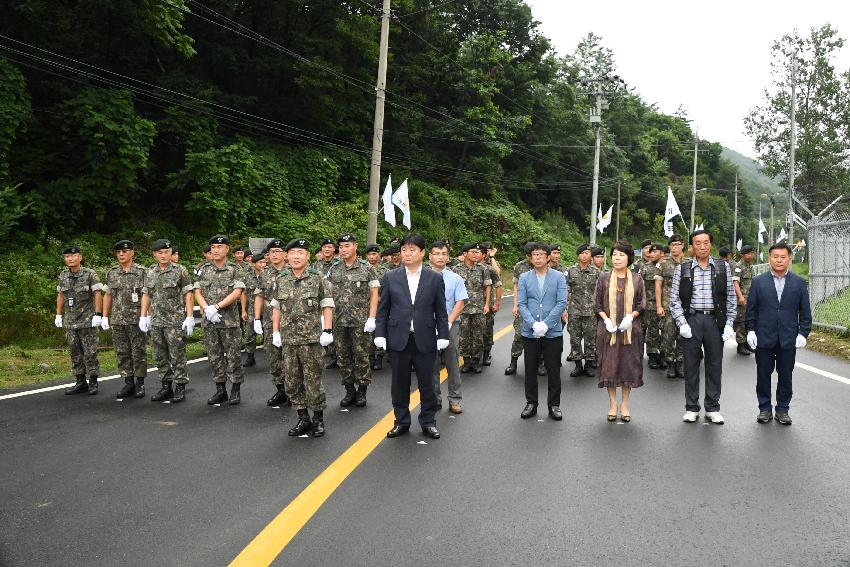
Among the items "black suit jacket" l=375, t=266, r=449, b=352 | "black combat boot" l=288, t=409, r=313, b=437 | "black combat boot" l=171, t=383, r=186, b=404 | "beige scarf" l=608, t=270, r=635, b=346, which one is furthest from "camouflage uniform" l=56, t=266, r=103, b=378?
"beige scarf" l=608, t=270, r=635, b=346

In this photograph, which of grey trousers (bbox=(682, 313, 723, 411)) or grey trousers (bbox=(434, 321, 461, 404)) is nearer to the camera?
grey trousers (bbox=(682, 313, 723, 411))

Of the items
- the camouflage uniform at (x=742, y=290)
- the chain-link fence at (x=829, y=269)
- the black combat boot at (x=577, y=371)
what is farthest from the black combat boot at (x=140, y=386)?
the chain-link fence at (x=829, y=269)

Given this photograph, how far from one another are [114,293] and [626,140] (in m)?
62.3

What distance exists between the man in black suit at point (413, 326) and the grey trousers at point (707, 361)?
2667mm

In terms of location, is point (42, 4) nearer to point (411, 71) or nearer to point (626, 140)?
point (411, 71)

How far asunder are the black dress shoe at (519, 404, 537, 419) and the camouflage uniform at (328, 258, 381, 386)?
1882 mm

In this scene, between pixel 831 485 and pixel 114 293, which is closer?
pixel 831 485

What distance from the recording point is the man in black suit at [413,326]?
634 cm

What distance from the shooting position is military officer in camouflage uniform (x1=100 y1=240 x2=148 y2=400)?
26.6ft

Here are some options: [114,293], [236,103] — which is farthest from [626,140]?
[114,293]

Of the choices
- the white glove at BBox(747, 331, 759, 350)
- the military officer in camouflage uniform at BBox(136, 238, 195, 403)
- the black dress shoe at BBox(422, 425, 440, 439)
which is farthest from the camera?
the military officer in camouflage uniform at BBox(136, 238, 195, 403)

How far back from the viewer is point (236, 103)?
2642cm

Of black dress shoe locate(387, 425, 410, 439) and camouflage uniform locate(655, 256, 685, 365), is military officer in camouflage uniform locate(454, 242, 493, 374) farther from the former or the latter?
black dress shoe locate(387, 425, 410, 439)

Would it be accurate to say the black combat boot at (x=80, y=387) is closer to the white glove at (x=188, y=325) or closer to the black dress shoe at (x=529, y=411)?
the white glove at (x=188, y=325)
